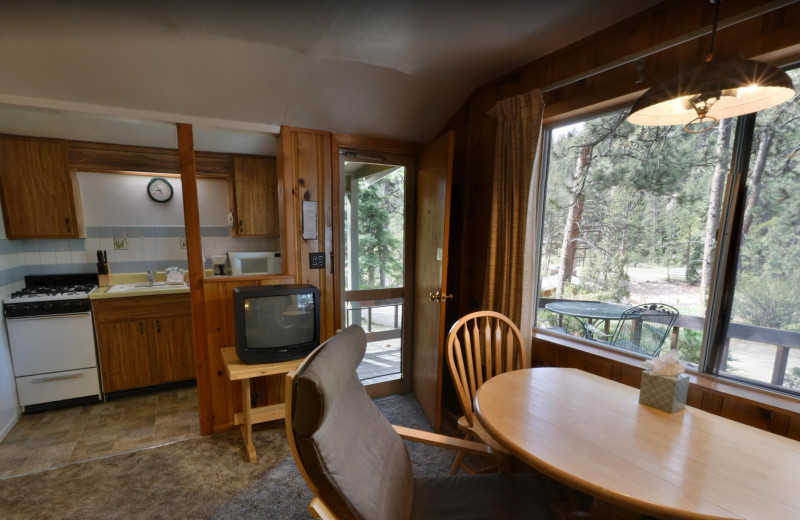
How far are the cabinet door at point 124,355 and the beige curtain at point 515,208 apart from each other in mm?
2730

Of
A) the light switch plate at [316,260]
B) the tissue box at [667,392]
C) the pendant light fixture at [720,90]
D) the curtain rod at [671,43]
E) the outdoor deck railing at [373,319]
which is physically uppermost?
the curtain rod at [671,43]

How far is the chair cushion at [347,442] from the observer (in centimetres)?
80

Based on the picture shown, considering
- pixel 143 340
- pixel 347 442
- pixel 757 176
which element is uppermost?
pixel 757 176

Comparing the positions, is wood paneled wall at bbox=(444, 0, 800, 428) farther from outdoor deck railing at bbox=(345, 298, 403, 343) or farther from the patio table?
outdoor deck railing at bbox=(345, 298, 403, 343)

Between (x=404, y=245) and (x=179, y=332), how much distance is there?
2.03 m

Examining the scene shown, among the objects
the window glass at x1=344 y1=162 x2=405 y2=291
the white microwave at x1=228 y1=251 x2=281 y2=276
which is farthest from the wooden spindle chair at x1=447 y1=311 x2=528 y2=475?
the white microwave at x1=228 y1=251 x2=281 y2=276

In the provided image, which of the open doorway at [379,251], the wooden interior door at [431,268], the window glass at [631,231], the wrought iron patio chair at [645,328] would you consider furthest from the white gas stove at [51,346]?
the wrought iron patio chair at [645,328]

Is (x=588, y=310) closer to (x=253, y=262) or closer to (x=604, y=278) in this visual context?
(x=604, y=278)

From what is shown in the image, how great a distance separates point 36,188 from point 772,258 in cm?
434

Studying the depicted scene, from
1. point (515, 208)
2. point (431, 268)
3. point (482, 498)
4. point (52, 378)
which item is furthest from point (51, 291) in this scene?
point (515, 208)

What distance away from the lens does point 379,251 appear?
8.48 ft

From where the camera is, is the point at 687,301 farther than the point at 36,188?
No

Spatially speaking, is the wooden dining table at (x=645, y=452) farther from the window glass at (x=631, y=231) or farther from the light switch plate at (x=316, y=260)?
the light switch plate at (x=316, y=260)

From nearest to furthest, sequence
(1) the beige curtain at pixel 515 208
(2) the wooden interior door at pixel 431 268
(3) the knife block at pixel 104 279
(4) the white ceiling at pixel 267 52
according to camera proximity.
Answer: (4) the white ceiling at pixel 267 52 < (1) the beige curtain at pixel 515 208 < (2) the wooden interior door at pixel 431 268 < (3) the knife block at pixel 104 279
